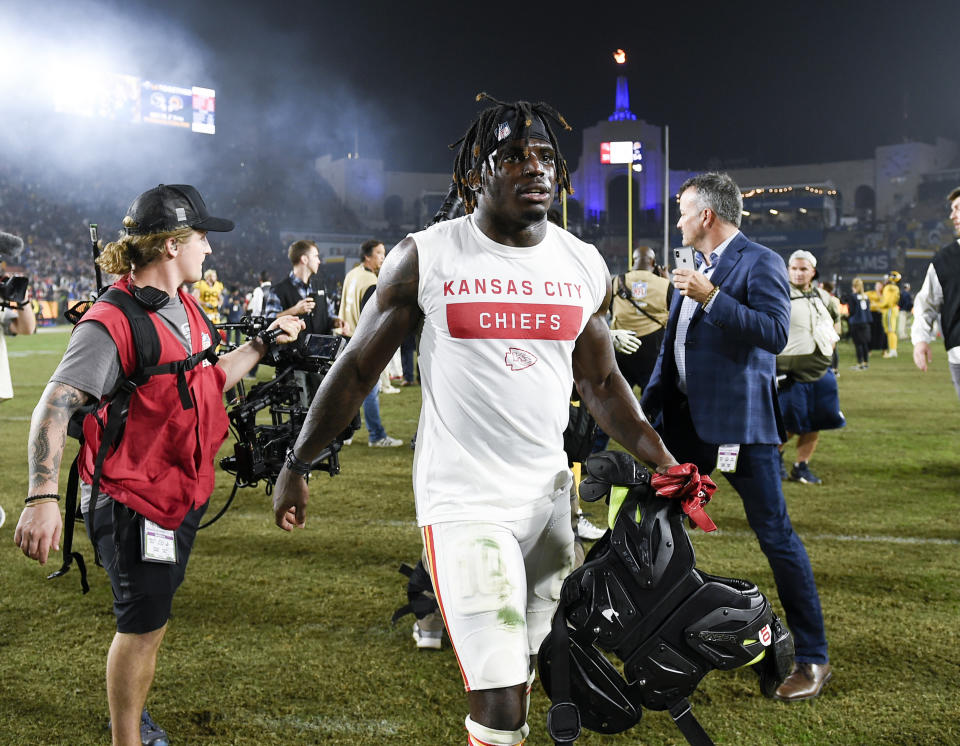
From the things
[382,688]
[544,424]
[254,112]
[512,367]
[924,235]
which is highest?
[254,112]

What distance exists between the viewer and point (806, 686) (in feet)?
11.2

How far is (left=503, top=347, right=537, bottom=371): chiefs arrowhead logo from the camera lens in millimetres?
2305

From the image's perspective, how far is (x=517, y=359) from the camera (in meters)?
2.31

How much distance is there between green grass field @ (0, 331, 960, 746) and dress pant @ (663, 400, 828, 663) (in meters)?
0.24

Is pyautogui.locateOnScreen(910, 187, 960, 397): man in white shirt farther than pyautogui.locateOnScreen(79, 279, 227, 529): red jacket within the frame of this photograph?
Yes

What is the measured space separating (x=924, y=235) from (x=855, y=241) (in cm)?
699

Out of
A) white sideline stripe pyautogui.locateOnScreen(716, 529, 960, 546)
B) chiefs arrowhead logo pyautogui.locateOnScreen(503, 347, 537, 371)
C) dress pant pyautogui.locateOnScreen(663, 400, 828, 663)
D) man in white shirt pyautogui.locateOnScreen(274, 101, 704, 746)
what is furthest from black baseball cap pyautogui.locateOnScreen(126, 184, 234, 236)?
white sideline stripe pyautogui.locateOnScreen(716, 529, 960, 546)

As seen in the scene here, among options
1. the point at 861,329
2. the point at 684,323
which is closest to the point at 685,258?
the point at 684,323

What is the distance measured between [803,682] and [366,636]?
A: 199 cm

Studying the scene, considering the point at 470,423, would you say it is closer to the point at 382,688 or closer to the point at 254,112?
the point at 382,688

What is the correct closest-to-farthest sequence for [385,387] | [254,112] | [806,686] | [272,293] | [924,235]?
[806,686] < [272,293] < [385,387] < [924,235] < [254,112]

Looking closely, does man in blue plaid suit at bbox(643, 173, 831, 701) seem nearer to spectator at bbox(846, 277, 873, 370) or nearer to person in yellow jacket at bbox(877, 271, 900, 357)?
spectator at bbox(846, 277, 873, 370)

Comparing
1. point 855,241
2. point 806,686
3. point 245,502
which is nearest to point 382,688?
point 806,686

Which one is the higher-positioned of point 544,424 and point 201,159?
point 201,159
